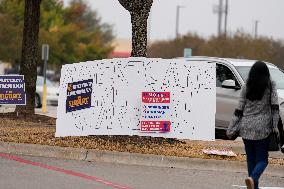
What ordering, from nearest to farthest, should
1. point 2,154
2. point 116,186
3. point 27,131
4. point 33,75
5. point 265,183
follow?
point 116,186 → point 265,183 → point 2,154 → point 27,131 → point 33,75

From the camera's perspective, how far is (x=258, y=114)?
9.78 m

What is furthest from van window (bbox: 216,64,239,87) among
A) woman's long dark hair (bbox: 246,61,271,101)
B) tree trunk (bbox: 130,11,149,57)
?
woman's long dark hair (bbox: 246,61,271,101)

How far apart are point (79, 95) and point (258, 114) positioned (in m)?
5.65

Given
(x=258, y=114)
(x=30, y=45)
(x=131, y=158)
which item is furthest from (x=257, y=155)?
(x=30, y=45)

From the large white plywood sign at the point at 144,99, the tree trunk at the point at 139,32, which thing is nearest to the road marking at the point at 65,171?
the large white plywood sign at the point at 144,99

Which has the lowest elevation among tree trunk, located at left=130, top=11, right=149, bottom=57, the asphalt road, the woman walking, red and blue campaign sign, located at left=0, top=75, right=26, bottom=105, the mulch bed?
the asphalt road

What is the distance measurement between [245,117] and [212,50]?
64.3 meters

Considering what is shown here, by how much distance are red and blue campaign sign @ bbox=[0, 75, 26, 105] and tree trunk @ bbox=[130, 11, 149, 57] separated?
4926mm

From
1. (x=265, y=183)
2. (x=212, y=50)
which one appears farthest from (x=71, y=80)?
(x=212, y=50)

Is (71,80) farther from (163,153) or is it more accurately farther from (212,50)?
(212,50)

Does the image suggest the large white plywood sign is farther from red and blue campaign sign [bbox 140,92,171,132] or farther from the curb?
the curb

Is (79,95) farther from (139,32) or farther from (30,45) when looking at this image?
(30,45)

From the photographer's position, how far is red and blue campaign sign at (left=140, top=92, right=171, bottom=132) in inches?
577

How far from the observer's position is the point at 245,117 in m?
9.84
